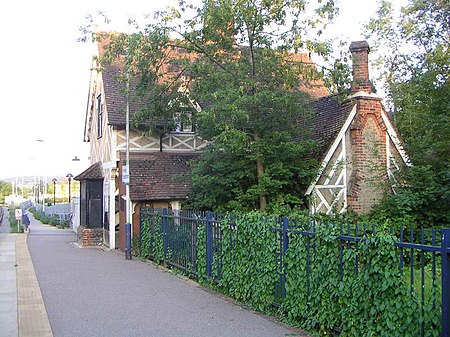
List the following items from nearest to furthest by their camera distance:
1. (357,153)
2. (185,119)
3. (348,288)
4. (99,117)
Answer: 1. (348,288)
2. (357,153)
3. (185,119)
4. (99,117)

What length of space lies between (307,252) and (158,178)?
12241mm

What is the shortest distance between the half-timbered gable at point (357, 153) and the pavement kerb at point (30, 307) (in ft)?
26.1

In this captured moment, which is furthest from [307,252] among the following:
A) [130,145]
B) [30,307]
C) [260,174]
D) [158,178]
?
[130,145]

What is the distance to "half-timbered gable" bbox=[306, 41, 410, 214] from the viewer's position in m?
16.1

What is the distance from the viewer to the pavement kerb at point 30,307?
7.91 metres

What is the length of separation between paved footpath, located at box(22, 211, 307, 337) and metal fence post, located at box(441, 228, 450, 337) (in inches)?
96.3

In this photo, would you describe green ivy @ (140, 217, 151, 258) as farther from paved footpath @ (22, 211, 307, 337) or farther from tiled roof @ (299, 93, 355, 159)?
tiled roof @ (299, 93, 355, 159)

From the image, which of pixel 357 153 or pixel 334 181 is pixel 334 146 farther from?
pixel 334 181

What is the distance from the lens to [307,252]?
770 centimetres

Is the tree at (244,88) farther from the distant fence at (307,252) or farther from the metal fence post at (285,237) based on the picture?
the metal fence post at (285,237)

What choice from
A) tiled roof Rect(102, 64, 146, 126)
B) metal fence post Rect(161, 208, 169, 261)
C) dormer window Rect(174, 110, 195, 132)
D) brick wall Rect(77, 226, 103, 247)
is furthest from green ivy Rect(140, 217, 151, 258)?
brick wall Rect(77, 226, 103, 247)

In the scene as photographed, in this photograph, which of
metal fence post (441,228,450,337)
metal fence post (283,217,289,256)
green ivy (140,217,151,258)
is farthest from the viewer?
green ivy (140,217,151,258)

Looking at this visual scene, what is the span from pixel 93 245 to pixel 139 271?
930cm

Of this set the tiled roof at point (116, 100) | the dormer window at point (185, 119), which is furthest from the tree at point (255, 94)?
the tiled roof at point (116, 100)
